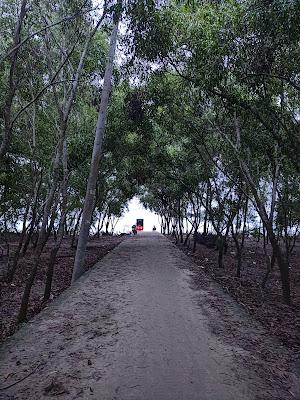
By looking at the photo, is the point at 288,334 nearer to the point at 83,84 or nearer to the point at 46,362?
the point at 46,362

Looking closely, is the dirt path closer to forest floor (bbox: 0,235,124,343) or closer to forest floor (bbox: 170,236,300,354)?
forest floor (bbox: 170,236,300,354)

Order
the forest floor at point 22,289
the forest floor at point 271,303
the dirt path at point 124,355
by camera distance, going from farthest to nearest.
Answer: the forest floor at point 22,289, the forest floor at point 271,303, the dirt path at point 124,355

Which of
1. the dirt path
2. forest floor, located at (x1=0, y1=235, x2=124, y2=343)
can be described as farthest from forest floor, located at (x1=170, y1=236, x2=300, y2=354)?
forest floor, located at (x1=0, y1=235, x2=124, y2=343)

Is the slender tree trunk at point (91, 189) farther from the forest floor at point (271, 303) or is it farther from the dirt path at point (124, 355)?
the forest floor at point (271, 303)

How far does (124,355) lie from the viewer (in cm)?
512

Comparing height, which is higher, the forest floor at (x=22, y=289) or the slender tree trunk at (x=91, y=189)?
the slender tree trunk at (x=91, y=189)

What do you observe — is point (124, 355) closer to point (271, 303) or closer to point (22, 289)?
point (271, 303)

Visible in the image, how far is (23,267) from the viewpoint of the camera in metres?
16.5

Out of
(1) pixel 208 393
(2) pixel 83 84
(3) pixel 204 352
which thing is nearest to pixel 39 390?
(1) pixel 208 393

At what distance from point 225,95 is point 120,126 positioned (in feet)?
32.1

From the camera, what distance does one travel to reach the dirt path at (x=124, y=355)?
161 inches

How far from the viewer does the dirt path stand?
4082 mm

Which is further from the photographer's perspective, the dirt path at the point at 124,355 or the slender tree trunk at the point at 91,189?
the slender tree trunk at the point at 91,189

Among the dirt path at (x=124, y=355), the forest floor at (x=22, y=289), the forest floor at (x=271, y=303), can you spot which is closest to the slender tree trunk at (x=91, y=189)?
the forest floor at (x=22, y=289)
